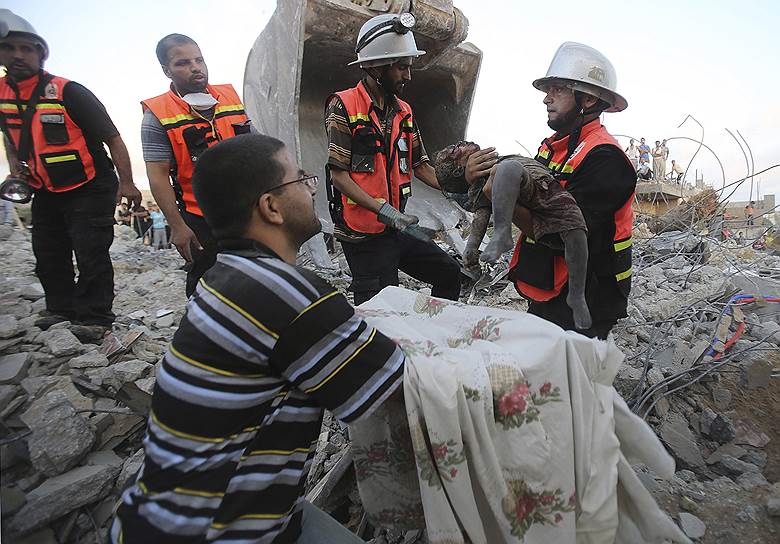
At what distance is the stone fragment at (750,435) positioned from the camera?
6.84ft

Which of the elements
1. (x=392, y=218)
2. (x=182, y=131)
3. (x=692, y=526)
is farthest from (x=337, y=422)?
(x=182, y=131)

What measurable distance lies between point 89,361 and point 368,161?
70.6 inches

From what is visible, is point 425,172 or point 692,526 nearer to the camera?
point 692,526

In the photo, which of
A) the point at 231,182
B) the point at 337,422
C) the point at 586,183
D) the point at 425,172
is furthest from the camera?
the point at 425,172

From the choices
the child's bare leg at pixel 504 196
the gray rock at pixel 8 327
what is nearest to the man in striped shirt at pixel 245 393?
the child's bare leg at pixel 504 196

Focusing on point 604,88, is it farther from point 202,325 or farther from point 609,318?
point 202,325

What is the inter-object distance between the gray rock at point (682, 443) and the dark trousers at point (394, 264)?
3.94ft

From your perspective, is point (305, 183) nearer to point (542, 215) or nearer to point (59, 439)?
point (542, 215)

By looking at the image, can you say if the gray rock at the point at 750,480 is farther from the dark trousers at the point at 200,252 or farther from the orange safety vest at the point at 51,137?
the orange safety vest at the point at 51,137

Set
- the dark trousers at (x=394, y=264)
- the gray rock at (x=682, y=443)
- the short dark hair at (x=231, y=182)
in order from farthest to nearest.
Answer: the dark trousers at (x=394, y=264)
the gray rock at (x=682, y=443)
the short dark hair at (x=231, y=182)

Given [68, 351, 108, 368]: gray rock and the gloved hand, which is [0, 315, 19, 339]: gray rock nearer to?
[68, 351, 108, 368]: gray rock

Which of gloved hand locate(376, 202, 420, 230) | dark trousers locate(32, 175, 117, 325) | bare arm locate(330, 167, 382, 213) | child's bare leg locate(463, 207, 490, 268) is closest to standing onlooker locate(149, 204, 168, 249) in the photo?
dark trousers locate(32, 175, 117, 325)

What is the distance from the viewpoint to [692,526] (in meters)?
1.48

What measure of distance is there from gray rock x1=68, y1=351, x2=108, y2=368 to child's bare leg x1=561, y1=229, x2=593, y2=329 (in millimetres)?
2327
